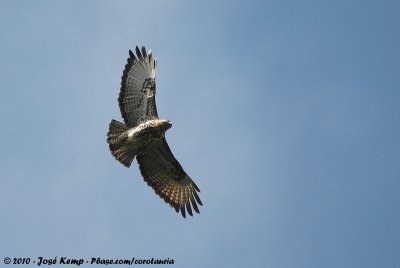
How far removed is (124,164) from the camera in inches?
666

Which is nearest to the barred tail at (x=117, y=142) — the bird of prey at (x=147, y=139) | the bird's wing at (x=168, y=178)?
the bird of prey at (x=147, y=139)

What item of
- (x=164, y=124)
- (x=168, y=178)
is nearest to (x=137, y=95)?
(x=164, y=124)

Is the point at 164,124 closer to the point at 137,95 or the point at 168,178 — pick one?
the point at 137,95

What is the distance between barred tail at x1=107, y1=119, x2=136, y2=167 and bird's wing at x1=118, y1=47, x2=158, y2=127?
0.74 ft

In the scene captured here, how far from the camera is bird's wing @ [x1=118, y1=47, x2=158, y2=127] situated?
55.9 ft

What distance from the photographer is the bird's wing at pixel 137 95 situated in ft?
55.9

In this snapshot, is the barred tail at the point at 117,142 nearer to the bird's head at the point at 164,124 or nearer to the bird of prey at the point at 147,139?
the bird of prey at the point at 147,139

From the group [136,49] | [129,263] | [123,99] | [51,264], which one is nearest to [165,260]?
[129,263]

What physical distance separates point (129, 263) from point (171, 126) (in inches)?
128

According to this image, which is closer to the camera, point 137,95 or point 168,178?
point 137,95

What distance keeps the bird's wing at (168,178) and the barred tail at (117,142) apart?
62cm

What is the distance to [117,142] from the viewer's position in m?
16.8

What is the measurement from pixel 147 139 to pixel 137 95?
1.05 m

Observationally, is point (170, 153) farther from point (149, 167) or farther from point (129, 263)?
point (129, 263)
